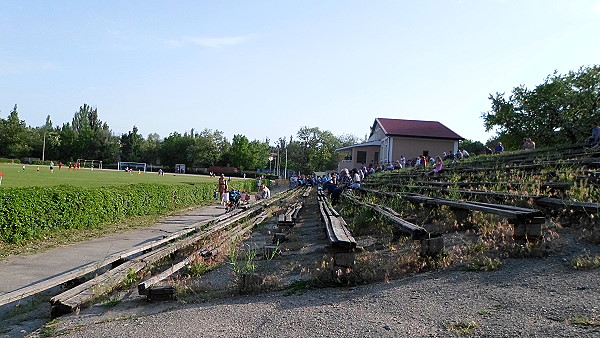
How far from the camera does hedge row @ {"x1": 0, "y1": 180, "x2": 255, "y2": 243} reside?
10.6 meters

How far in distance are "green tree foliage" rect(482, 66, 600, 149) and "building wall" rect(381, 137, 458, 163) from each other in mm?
6384

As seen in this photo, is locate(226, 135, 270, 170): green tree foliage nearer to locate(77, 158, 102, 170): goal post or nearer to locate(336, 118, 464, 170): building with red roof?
locate(77, 158, 102, 170): goal post

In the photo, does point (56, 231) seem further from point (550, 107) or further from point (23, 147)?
point (23, 147)

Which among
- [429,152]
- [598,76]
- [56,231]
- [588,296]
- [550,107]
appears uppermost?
[598,76]

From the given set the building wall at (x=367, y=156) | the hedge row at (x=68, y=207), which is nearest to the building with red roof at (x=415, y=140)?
the building wall at (x=367, y=156)

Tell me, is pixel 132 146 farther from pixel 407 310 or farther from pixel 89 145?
pixel 407 310

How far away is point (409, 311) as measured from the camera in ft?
12.7

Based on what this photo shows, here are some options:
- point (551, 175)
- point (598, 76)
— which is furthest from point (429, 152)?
point (551, 175)

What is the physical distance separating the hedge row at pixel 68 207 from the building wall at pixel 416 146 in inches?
1042

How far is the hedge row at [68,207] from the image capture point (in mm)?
10562

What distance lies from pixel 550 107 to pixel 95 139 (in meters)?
98.8

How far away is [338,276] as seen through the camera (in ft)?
16.5

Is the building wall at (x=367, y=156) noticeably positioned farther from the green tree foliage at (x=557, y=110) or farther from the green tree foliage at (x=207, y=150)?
the green tree foliage at (x=207, y=150)

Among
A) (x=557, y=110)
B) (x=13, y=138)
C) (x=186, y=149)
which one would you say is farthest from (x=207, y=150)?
(x=557, y=110)
